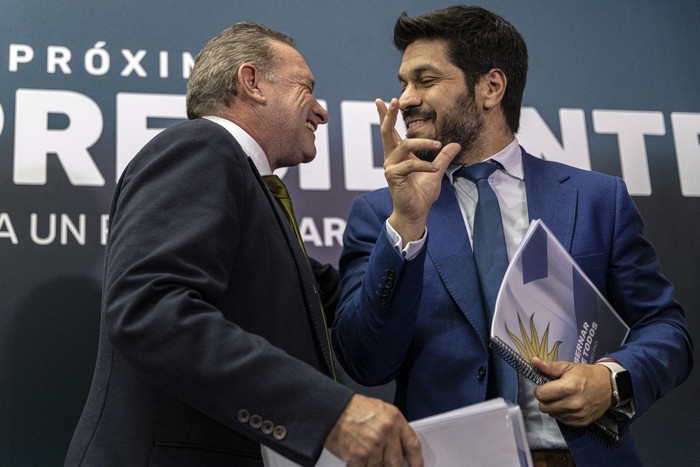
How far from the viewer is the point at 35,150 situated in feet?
8.32

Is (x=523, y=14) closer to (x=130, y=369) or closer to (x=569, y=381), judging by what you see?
(x=569, y=381)

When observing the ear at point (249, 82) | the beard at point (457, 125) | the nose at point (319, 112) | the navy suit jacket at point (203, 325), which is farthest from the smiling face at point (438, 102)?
the navy suit jacket at point (203, 325)

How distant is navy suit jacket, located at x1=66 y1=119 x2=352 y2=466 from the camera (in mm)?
1441

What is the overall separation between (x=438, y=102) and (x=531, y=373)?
0.89m

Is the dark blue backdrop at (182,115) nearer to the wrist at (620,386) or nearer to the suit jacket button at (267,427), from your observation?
the wrist at (620,386)

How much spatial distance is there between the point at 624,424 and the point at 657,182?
1.17 metres

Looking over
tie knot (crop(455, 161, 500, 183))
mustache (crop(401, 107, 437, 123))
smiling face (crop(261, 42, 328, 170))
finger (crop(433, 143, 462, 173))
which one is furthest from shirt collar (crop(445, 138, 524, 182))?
smiling face (crop(261, 42, 328, 170))

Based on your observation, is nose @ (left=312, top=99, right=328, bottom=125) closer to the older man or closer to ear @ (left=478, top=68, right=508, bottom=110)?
ear @ (left=478, top=68, right=508, bottom=110)

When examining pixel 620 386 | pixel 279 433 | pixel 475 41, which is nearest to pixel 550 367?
pixel 620 386

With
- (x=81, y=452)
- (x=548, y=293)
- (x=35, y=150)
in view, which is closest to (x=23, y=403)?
(x=35, y=150)

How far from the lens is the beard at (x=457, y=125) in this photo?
7.81 feet

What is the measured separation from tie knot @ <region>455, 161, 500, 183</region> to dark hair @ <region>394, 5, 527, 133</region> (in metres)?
0.26

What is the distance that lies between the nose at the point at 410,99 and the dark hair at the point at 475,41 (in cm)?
14

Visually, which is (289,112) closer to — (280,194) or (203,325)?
(280,194)
